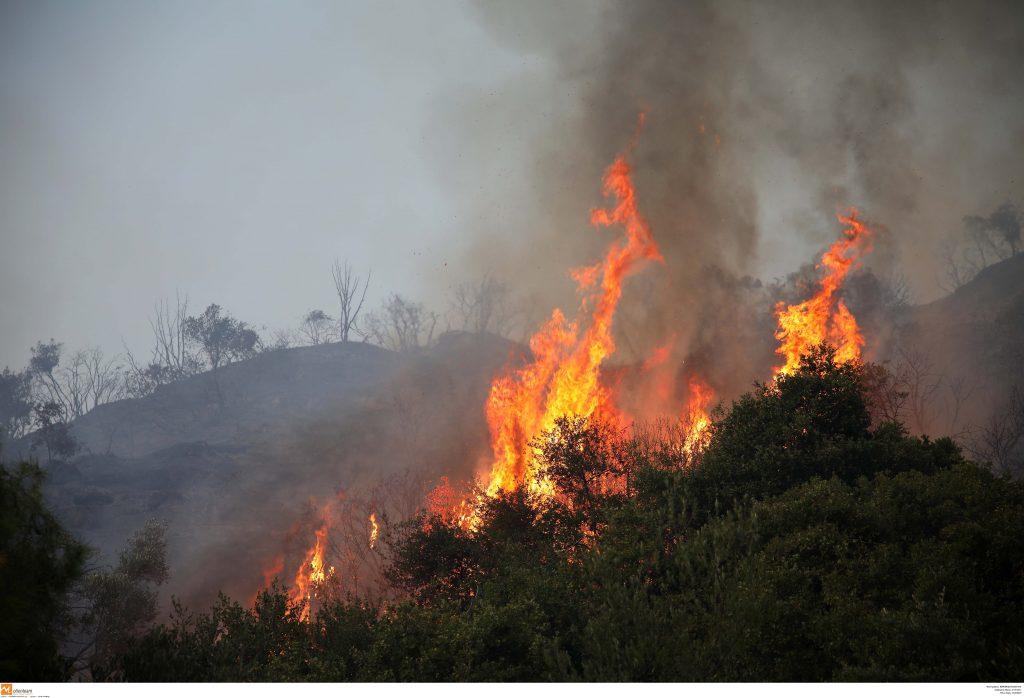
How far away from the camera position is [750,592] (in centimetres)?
1661

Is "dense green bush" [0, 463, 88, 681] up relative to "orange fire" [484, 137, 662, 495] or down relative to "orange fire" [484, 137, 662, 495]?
down

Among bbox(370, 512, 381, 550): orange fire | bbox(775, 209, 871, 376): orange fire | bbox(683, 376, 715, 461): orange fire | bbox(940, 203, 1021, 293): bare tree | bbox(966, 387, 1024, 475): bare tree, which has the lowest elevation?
bbox(370, 512, 381, 550): orange fire

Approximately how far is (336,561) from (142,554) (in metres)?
18.4

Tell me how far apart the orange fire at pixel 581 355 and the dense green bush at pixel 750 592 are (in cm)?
2771

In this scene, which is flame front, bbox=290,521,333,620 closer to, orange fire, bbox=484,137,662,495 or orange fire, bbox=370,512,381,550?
orange fire, bbox=370,512,381,550

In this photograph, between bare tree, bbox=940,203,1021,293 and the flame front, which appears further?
bare tree, bbox=940,203,1021,293

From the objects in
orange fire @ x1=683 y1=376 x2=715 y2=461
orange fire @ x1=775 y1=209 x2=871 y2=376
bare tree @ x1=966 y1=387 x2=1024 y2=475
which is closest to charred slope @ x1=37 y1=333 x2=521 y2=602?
orange fire @ x1=683 y1=376 x2=715 y2=461

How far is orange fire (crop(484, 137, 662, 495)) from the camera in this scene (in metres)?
56.7

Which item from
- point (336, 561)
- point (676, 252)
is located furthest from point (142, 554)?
point (676, 252)

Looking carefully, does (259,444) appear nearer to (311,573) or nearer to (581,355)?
(311,573)

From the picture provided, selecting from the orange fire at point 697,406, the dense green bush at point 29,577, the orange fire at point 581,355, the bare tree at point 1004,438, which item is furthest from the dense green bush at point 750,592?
the bare tree at point 1004,438

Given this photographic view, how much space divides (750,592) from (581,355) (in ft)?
138

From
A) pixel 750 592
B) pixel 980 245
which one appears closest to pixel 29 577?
pixel 750 592

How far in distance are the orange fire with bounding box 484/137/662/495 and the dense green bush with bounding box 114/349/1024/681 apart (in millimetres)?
27706
